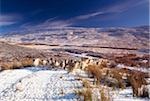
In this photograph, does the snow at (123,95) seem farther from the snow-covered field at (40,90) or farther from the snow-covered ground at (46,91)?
the snow-covered field at (40,90)

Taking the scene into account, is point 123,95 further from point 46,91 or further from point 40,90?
point 40,90

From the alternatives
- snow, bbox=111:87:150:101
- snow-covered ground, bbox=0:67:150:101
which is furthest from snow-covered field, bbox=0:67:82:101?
snow, bbox=111:87:150:101

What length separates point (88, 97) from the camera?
8.29m

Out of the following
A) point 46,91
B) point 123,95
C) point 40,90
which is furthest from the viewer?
point 40,90

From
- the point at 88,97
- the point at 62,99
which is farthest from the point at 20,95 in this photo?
the point at 88,97

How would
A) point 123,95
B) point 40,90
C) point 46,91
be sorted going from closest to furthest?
point 123,95 < point 46,91 < point 40,90

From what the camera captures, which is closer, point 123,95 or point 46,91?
point 123,95

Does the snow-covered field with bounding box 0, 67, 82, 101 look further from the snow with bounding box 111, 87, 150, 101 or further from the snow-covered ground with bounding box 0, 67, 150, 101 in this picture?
the snow with bounding box 111, 87, 150, 101

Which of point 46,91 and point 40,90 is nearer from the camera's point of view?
point 46,91

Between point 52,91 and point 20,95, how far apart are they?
35.5 inches

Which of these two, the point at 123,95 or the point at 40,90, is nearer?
the point at 123,95

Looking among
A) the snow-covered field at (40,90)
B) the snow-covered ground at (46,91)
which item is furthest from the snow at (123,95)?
the snow-covered field at (40,90)

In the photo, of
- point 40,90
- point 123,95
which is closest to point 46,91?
point 40,90

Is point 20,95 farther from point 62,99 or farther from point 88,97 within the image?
point 88,97
